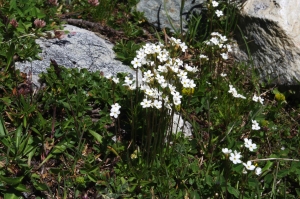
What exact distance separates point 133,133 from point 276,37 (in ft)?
7.20

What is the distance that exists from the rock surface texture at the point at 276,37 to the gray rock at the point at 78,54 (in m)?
1.50

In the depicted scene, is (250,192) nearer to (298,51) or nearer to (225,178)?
(225,178)

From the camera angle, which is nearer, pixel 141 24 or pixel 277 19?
pixel 277 19

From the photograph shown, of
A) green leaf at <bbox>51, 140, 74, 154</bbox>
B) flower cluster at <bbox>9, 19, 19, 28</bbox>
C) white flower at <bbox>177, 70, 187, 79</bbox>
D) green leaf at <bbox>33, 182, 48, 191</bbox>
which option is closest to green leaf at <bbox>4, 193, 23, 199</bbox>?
green leaf at <bbox>33, 182, 48, 191</bbox>

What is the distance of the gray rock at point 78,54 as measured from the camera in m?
4.47

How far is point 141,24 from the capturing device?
565cm

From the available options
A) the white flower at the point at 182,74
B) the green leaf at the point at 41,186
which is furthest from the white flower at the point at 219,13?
the green leaf at the point at 41,186

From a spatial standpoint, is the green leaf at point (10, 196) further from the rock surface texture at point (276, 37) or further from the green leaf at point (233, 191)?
the rock surface texture at point (276, 37)

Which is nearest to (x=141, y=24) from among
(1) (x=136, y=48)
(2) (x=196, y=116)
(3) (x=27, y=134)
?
(1) (x=136, y=48)

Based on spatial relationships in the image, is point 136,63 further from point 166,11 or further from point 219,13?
point 166,11

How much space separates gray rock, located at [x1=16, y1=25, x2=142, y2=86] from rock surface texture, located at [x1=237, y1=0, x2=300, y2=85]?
1500mm

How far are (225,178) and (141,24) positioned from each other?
2.60m

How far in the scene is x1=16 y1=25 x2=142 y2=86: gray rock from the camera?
4471 mm

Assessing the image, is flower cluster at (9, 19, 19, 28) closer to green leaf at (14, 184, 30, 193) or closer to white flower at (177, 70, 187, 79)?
green leaf at (14, 184, 30, 193)
